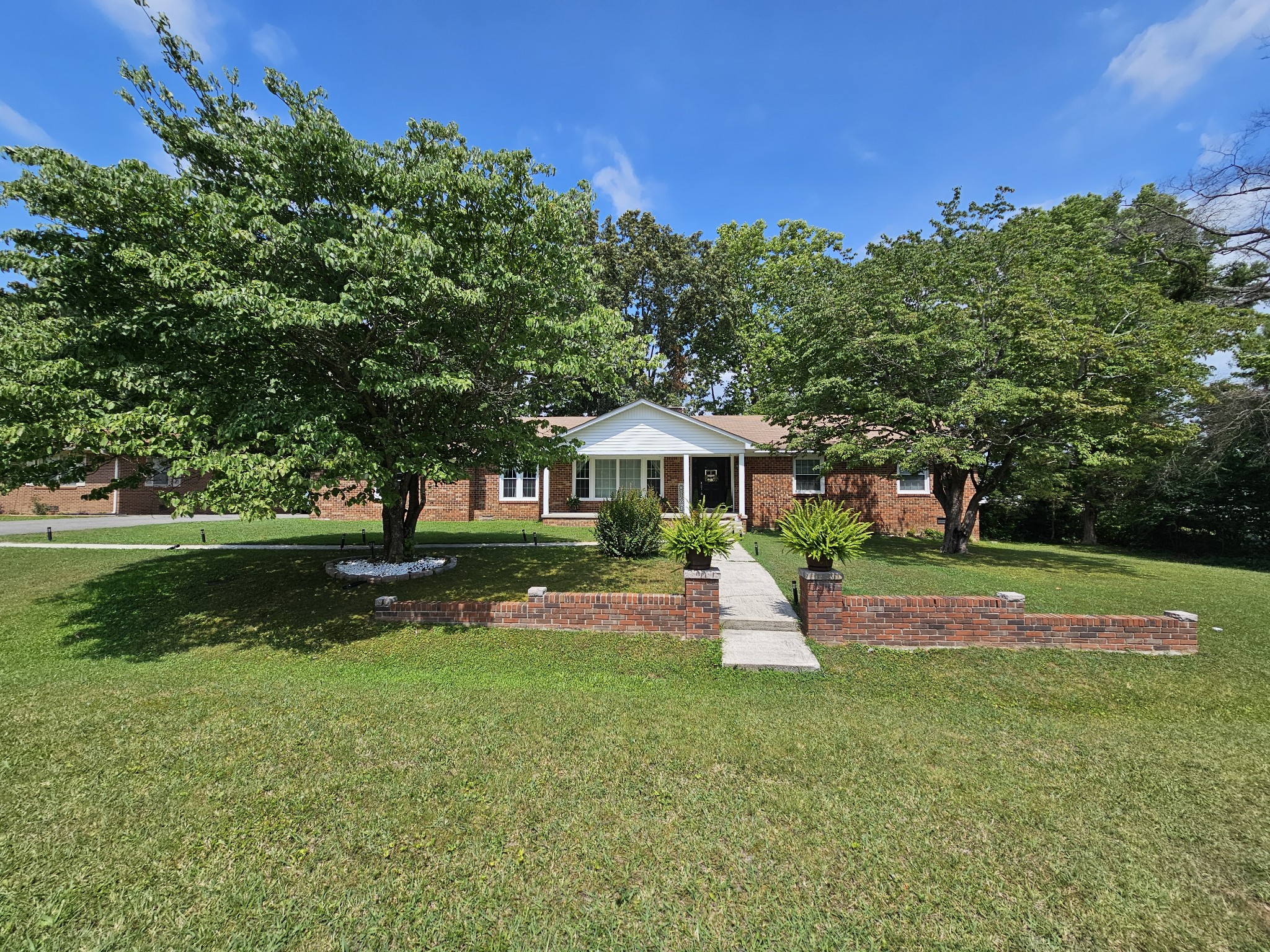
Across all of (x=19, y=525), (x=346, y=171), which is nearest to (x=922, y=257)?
(x=346, y=171)

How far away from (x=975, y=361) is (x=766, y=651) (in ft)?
33.7

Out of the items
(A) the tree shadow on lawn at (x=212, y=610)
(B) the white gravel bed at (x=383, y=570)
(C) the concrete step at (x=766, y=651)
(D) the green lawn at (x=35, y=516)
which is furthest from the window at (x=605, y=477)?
(D) the green lawn at (x=35, y=516)

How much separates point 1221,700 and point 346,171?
10.9m

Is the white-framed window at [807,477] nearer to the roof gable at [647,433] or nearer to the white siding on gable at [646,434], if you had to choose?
the roof gable at [647,433]

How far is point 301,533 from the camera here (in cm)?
1480

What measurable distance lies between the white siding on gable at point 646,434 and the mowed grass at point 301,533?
2955 millimetres

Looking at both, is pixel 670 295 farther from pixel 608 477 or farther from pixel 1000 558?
pixel 1000 558

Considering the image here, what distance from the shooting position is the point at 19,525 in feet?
55.8

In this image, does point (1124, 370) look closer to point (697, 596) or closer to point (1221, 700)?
point (1221, 700)

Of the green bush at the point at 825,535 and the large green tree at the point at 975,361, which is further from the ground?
the large green tree at the point at 975,361

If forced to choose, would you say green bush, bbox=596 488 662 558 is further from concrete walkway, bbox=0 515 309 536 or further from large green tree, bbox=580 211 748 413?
large green tree, bbox=580 211 748 413

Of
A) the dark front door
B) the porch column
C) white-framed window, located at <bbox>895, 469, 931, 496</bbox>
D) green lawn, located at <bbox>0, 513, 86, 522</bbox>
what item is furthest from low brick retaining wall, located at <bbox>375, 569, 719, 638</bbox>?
green lawn, located at <bbox>0, 513, 86, 522</bbox>

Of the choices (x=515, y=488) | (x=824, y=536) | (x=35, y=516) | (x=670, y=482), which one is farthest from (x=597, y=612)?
(x=35, y=516)

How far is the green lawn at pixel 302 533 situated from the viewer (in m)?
13.4
